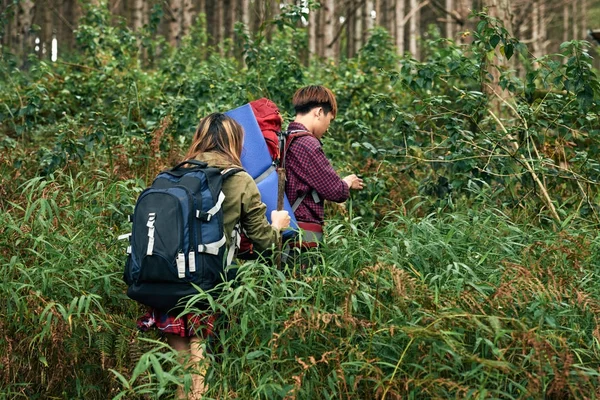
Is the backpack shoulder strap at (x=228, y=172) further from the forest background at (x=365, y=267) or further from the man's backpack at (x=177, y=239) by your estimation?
the forest background at (x=365, y=267)

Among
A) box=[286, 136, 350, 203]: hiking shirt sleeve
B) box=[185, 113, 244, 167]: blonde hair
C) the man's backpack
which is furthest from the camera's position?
box=[286, 136, 350, 203]: hiking shirt sleeve

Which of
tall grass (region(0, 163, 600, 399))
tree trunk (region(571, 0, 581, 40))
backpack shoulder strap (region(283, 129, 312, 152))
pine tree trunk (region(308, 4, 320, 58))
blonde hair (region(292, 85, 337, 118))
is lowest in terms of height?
tall grass (region(0, 163, 600, 399))

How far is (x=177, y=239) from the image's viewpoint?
156 inches

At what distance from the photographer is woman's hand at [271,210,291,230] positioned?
4488 millimetres

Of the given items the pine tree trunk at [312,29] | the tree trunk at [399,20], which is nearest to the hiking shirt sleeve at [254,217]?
the pine tree trunk at [312,29]

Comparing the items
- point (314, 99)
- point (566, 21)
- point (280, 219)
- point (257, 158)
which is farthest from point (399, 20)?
point (566, 21)

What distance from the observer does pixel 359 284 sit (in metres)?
4.48

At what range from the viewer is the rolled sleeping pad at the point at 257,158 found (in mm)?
4598

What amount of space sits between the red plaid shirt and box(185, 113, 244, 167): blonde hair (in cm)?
52

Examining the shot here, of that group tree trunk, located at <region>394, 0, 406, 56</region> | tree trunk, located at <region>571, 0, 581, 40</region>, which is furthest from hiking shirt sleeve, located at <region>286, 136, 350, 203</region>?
tree trunk, located at <region>571, 0, 581, 40</region>

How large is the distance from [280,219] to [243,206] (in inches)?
12.9

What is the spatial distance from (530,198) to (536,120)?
602 millimetres

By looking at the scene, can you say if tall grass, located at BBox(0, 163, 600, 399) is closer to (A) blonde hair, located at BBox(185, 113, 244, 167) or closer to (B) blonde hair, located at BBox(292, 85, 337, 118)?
(A) blonde hair, located at BBox(185, 113, 244, 167)

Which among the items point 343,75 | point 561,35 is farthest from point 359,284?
→ point 561,35
